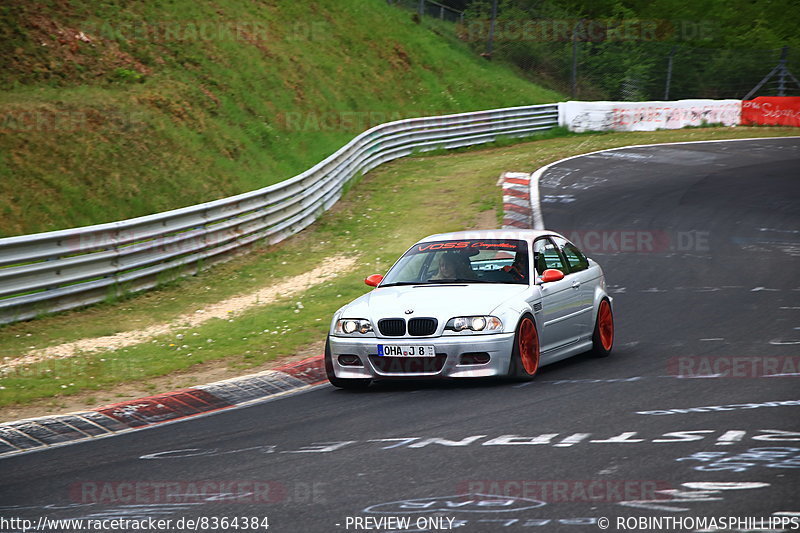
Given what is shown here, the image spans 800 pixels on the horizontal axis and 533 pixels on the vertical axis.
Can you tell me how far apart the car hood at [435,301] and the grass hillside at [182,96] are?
32.3 feet

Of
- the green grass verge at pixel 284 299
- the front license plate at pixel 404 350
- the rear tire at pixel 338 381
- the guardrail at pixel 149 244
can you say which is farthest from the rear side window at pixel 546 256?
the guardrail at pixel 149 244

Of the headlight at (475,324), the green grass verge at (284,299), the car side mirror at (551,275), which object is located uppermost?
the car side mirror at (551,275)

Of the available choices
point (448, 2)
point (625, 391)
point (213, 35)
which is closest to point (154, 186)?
point (213, 35)

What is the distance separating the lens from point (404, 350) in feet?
29.8

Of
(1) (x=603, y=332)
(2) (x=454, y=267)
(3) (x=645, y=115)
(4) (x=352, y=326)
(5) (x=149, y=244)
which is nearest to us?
(4) (x=352, y=326)

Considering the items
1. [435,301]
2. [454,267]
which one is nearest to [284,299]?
[454,267]

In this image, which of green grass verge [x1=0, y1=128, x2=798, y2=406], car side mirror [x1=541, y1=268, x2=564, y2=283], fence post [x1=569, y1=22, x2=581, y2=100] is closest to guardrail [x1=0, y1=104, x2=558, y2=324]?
green grass verge [x1=0, y1=128, x2=798, y2=406]

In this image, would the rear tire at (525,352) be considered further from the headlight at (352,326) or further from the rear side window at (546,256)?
the headlight at (352,326)

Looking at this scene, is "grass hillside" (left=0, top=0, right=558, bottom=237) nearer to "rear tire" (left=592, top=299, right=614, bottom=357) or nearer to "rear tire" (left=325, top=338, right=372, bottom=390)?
"rear tire" (left=325, top=338, right=372, bottom=390)

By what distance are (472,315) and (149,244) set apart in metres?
8.62

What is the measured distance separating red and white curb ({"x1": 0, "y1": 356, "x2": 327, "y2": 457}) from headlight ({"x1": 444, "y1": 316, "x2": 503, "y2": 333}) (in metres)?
1.92

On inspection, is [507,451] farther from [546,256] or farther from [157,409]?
[546,256]

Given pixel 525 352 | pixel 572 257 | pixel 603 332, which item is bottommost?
pixel 603 332

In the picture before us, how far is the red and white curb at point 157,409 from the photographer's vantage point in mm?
8258
